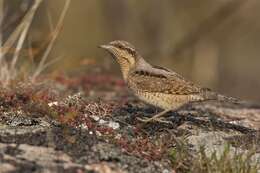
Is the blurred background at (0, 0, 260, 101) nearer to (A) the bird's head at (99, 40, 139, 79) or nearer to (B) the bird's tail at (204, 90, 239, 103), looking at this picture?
(A) the bird's head at (99, 40, 139, 79)

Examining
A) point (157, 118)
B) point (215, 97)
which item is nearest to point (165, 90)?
point (157, 118)

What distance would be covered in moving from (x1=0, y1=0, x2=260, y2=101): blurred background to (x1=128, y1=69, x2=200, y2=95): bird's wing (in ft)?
22.1

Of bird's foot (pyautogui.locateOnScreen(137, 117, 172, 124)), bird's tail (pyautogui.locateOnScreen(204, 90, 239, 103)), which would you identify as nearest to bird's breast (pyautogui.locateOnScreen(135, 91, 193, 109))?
bird's foot (pyautogui.locateOnScreen(137, 117, 172, 124))

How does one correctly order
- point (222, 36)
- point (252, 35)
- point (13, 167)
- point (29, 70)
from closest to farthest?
point (13, 167) → point (29, 70) → point (222, 36) → point (252, 35)

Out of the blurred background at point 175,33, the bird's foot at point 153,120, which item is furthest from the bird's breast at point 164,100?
the blurred background at point 175,33

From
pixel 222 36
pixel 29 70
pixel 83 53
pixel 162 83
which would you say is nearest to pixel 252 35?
pixel 222 36

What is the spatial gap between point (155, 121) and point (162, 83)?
15.1 inches

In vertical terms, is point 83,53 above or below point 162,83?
above

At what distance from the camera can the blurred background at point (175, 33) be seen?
13.5 metres

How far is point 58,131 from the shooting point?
16.8ft

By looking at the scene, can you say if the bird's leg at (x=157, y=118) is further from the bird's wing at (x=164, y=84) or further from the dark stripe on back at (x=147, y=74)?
the dark stripe on back at (x=147, y=74)

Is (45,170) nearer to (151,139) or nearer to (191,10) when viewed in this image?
(151,139)

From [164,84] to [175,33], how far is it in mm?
10099

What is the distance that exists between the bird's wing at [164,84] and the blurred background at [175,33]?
6.73m
